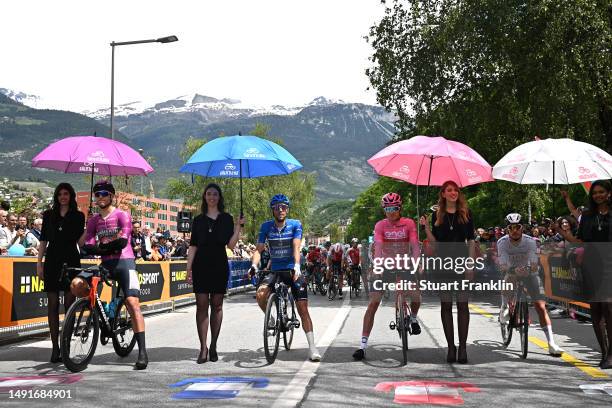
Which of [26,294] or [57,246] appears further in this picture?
[26,294]

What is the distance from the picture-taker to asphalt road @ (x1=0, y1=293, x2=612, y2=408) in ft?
20.4

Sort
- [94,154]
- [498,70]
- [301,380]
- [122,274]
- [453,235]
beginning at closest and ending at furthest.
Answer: [301,380] < [122,274] < [453,235] < [94,154] < [498,70]

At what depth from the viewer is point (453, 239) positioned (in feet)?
28.2

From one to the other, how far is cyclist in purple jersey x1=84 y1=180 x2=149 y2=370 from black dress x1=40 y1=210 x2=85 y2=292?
1.00ft

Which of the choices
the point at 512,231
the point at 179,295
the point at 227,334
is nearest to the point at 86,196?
the point at 179,295

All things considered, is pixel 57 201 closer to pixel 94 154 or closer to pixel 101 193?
pixel 101 193

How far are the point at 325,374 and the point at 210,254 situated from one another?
78.7 inches

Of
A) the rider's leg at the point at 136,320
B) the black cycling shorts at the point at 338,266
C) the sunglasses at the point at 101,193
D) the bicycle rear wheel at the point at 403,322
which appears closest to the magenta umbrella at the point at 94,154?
the sunglasses at the point at 101,193

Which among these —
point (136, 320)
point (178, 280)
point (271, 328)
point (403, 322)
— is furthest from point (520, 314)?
point (178, 280)

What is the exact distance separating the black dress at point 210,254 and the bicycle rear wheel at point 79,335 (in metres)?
1.23

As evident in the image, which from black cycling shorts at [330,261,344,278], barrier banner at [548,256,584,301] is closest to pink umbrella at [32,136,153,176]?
barrier banner at [548,256,584,301]

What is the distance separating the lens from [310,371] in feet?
25.5

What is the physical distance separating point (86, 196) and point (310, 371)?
14.2m

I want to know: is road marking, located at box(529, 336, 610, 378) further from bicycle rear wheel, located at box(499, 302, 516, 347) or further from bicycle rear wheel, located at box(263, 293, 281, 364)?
bicycle rear wheel, located at box(263, 293, 281, 364)
